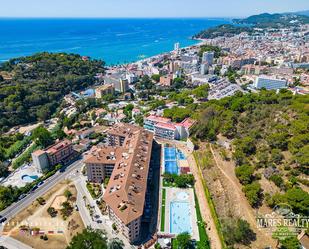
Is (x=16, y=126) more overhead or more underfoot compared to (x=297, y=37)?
more underfoot

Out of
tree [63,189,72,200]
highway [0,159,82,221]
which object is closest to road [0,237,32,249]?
highway [0,159,82,221]

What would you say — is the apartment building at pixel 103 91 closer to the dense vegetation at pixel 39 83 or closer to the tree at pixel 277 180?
Result: the dense vegetation at pixel 39 83

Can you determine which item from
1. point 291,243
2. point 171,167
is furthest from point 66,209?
point 291,243

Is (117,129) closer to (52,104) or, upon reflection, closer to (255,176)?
(255,176)

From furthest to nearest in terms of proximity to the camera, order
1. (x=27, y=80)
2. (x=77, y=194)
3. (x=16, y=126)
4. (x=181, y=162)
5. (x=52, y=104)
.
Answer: (x=27, y=80), (x=52, y=104), (x=16, y=126), (x=181, y=162), (x=77, y=194)

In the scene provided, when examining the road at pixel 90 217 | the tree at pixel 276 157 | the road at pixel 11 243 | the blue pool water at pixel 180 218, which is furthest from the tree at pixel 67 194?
the tree at pixel 276 157

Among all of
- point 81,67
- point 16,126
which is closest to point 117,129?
point 16,126

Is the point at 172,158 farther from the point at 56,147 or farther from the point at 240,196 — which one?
the point at 56,147
